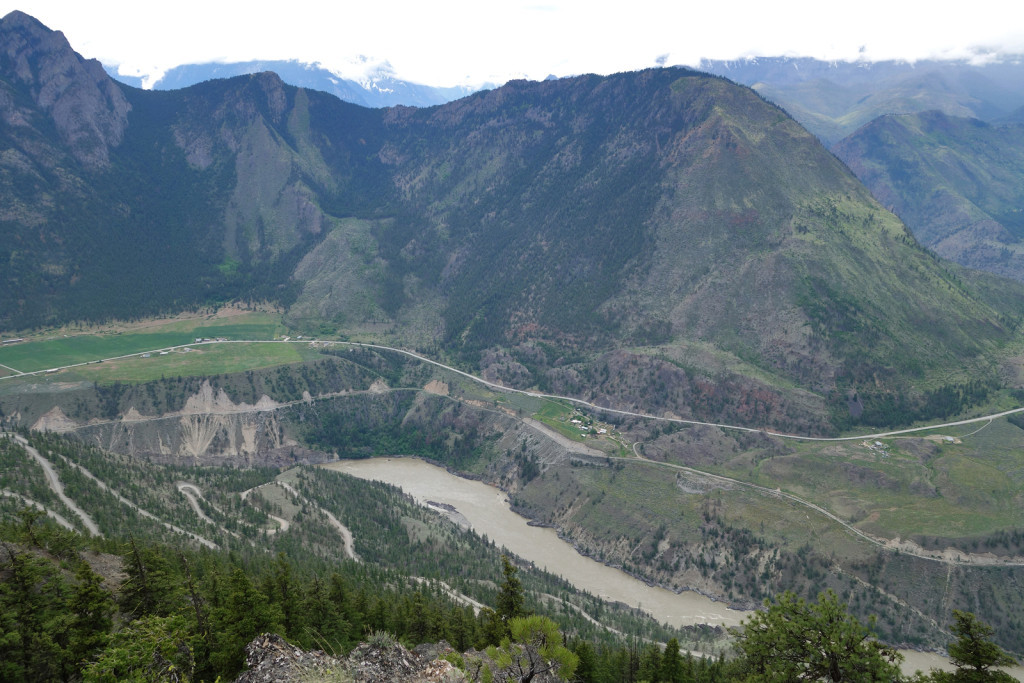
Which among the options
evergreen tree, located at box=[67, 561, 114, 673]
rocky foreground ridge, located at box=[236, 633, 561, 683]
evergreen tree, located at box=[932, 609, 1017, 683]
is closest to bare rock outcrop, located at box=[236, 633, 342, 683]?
rocky foreground ridge, located at box=[236, 633, 561, 683]

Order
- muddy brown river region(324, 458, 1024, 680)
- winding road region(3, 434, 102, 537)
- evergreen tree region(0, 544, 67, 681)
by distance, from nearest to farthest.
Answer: evergreen tree region(0, 544, 67, 681) → winding road region(3, 434, 102, 537) → muddy brown river region(324, 458, 1024, 680)

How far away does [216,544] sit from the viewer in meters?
106

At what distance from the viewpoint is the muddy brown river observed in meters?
121

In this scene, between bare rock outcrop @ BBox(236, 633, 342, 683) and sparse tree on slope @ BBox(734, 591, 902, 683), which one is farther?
sparse tree on slope @ BBox(734, 591, 902, 683)

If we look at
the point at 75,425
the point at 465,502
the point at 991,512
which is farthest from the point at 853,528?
the point at 75,425

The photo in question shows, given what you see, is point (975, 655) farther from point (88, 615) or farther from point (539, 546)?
point (539, 546)

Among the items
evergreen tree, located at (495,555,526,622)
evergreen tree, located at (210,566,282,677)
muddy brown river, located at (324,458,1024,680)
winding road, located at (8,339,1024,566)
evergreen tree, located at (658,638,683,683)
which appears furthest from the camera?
muddy brown river, located at (324,458,1024,680)

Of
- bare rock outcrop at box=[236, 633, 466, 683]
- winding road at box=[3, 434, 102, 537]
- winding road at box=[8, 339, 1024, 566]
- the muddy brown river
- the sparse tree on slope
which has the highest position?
the sparse tree on slope

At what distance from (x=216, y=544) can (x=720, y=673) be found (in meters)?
77.8

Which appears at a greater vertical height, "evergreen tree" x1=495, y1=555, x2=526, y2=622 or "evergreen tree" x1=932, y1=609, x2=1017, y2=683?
"evergreen tree" x1=932, y1=609, x2=1017, y2=683

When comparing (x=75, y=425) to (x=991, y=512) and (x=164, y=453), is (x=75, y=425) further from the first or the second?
(x=991, y=512)

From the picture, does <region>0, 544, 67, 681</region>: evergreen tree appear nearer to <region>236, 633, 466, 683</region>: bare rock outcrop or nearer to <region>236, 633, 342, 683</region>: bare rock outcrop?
<region>236, 633, 342, 683</region>: bare rock outcrop

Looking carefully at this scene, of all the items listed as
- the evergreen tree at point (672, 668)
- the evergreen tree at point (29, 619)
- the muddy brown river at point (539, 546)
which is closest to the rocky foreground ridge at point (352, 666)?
the evergreen tree at point (29, 619)

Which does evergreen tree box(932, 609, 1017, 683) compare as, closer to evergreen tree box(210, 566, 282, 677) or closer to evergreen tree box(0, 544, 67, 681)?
evergreen tree box(210, 566, 282, 677)
